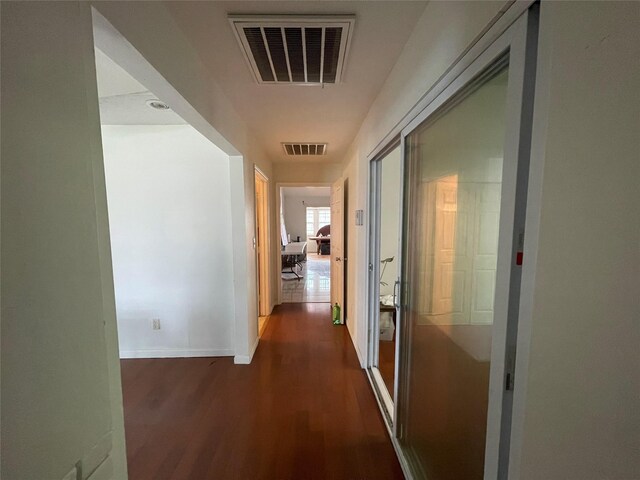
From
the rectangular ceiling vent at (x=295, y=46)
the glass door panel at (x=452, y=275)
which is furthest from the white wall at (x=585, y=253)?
the rectangular ceiling vent at (x=295, y=46)

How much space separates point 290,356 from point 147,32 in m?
2.79

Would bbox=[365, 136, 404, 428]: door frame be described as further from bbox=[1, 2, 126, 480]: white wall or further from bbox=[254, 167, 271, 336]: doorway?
bbox=[1, 2, 126, 480]: white wall

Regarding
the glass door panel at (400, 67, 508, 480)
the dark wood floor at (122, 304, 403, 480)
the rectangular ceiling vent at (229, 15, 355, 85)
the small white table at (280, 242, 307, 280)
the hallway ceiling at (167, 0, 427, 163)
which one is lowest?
the dark wood floor at (122, 304, 403, 480)

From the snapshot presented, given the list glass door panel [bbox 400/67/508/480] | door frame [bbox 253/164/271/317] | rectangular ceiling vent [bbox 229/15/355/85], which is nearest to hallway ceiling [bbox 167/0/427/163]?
rectangular ceiling vent [bbox 229/15/355/85]

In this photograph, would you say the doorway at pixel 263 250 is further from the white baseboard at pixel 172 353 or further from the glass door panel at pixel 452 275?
the glass door panel at pixel 452 275

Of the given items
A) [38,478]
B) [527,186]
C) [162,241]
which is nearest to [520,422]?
[527,186]

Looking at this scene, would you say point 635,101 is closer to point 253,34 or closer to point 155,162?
point 253,34

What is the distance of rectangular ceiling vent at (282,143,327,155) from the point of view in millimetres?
3273

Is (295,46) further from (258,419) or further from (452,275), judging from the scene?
(258,419)

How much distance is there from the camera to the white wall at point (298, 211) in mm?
10555

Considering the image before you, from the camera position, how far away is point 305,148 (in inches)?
136

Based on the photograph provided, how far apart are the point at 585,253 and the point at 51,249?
48.4 inches

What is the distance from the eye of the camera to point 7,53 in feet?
1.60

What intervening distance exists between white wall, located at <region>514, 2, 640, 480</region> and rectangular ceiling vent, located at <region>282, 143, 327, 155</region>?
9.34 ft
